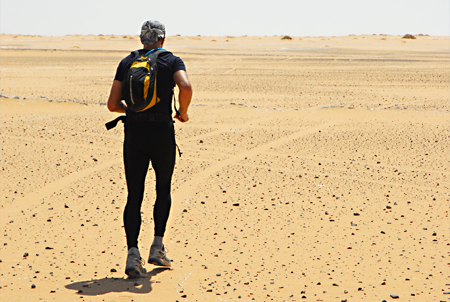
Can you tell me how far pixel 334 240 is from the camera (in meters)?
5.38

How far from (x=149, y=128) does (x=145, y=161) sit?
0.31 metres

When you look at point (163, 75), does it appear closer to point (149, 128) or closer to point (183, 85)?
point (183, 85)

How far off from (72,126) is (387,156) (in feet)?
21.9

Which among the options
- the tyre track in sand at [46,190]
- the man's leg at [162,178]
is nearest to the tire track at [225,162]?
the tyre track in sand at [46,190]

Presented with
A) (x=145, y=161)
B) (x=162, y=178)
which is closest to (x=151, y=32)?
(x=145, y=161)

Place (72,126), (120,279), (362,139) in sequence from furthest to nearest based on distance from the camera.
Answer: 1. (72,126)
2. (362,139)
3. (120,279)

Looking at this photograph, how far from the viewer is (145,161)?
4.30 metres

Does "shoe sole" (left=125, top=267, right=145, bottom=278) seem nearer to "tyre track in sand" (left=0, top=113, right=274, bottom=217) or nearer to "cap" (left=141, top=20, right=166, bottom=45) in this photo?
"cap" (left=141, top=20, right=166, bottom=45)

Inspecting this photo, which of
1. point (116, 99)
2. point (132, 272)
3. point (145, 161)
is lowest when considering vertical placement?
point (132, 272)

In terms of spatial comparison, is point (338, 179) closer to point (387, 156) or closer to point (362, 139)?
point (387, 156)

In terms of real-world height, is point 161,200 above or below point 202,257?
above

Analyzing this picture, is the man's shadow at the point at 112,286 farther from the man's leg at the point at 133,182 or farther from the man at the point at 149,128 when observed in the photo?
the man's leg at the point at 133,182

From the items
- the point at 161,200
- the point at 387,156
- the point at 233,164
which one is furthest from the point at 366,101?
the point at 161,200

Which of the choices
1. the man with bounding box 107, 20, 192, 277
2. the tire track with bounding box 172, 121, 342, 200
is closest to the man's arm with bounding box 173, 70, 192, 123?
the man with bounding box 107, 20, 192, 277
